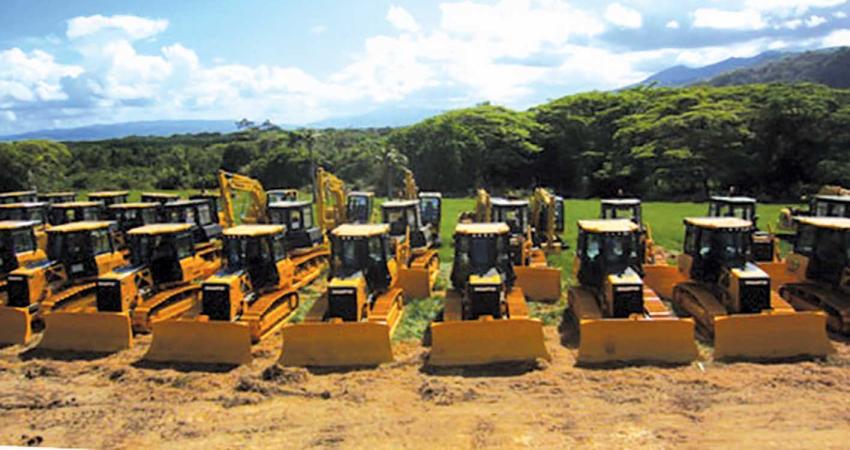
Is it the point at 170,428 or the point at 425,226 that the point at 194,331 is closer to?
the point at 170,428

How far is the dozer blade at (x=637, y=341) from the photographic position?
9.59 meters

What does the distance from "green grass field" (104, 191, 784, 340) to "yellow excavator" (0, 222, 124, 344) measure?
4.64m

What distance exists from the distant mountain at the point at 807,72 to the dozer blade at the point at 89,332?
77.3 m

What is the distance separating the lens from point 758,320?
9.76 m

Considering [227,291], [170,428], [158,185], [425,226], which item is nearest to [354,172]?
[158,185]

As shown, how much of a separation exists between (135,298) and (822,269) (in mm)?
13725

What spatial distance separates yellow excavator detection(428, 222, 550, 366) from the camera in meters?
9.76

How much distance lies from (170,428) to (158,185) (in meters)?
49.5

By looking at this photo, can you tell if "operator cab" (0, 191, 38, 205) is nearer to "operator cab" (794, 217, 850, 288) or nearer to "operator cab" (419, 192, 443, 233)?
"operator cab" (419, 192, 443, 233)

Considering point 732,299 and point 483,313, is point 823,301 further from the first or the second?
point 483,313

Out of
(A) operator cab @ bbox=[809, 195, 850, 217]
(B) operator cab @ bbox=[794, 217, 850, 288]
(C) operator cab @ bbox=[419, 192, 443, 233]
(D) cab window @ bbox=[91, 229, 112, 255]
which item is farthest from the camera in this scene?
(C) operator cab @ bbox=[419, 192, 443, 233]

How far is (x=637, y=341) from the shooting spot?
9.70 m

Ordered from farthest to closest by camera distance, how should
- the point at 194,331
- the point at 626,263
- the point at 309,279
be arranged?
1. the point at 309,279
2. the point at 626,263
3. the point at 194,331

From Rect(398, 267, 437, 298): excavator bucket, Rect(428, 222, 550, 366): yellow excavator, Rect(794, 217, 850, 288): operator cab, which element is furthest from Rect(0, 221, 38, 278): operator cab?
Rect(794, 217, 850, 288): operator cab
